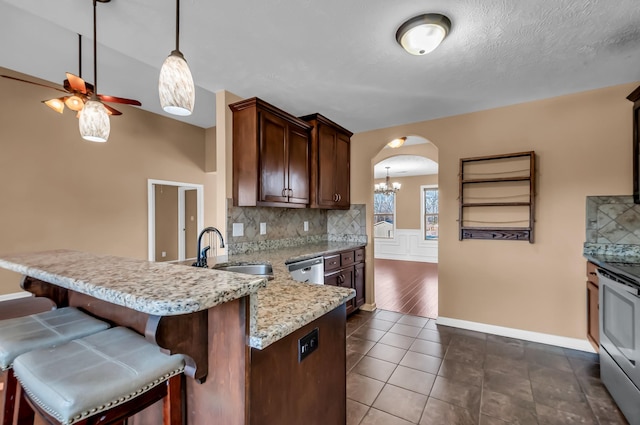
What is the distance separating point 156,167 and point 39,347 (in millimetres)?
4417

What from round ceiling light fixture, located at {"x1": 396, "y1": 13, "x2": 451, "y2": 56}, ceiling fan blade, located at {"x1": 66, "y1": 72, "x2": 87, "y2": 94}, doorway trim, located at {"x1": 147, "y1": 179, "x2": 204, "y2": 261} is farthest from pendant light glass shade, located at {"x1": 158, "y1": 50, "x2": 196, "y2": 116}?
doorway trim, located at {"x1": 147, "y1": 179, "x2": 204, "y2": 261}

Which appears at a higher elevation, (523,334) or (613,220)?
(613,220)

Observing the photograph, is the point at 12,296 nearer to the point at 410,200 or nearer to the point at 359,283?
the point at 359,283

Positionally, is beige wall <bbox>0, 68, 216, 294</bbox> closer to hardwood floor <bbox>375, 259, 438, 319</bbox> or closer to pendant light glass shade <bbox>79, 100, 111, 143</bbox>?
pendant light glass shade <bbox>79, 100, 111, 143</bbox>

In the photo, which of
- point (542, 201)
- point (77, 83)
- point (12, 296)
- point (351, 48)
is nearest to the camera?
point (351, 48)

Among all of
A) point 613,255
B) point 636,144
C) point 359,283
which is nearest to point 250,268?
point 359,283

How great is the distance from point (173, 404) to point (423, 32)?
2.26 meters

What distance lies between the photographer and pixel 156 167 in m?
4.88

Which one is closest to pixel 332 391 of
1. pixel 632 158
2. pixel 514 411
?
pixel 514 411

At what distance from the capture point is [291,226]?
360 cm

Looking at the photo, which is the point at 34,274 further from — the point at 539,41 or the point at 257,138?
the point at 539,41

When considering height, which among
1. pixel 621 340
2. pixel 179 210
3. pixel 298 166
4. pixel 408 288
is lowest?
pixel 408 288

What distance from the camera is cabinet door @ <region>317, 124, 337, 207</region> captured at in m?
3.33

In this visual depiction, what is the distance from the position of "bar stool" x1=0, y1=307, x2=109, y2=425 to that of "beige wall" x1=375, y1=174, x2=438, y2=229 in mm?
7901
